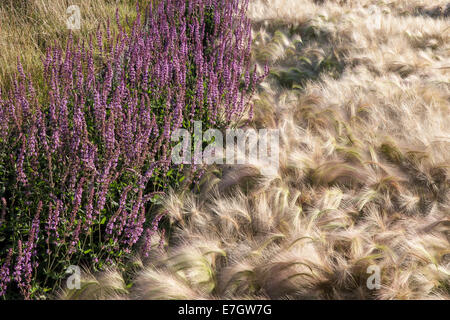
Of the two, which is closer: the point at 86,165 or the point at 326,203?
the point at 86,165

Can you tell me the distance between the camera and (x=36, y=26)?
4.07m

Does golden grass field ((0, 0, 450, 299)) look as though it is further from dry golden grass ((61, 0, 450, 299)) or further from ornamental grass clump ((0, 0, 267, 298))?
ornamental grass clump ((0, 0, 267, 298))

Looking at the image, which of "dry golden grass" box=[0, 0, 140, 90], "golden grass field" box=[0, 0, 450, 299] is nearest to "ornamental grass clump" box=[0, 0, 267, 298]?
"golden grass field" box=[0, 0, 450, 299]

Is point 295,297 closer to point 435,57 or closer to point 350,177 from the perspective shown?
point 350,177

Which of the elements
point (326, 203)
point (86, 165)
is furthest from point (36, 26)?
point (326, 203)

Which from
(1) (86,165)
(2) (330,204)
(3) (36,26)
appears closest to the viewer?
(1) (86,165)

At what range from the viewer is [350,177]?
245 centimetres

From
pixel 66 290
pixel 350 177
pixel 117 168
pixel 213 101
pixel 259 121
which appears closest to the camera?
pixel 66 290

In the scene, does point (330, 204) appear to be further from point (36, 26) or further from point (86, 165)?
point (36, 26)

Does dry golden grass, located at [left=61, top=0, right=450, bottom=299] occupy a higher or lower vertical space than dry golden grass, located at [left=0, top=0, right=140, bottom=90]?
lower

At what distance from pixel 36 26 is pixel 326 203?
140 inches

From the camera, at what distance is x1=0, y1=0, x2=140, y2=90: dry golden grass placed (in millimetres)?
3408
